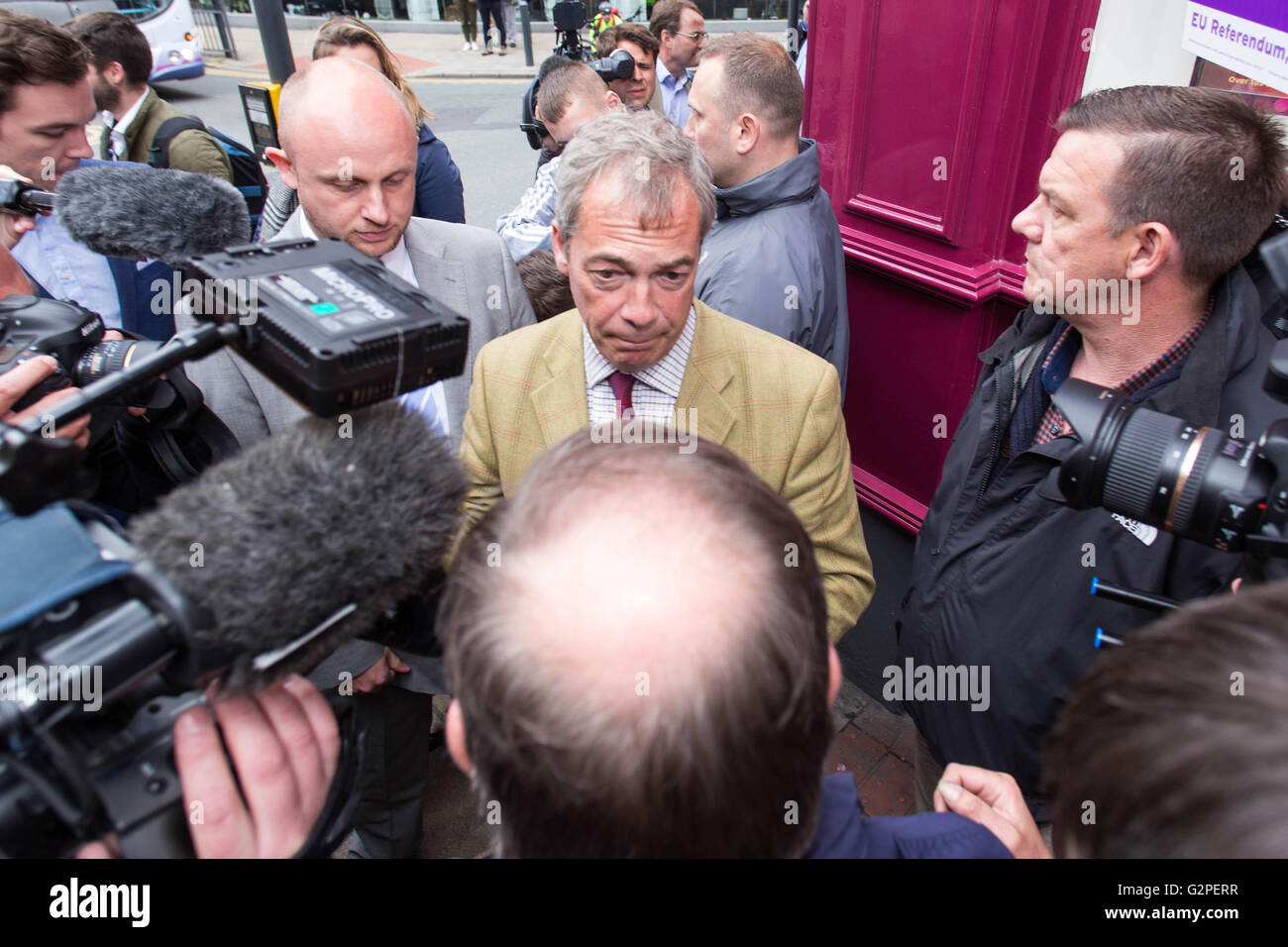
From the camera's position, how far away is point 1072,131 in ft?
6.16

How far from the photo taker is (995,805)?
4.48 ft

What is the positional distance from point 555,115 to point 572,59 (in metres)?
1.43

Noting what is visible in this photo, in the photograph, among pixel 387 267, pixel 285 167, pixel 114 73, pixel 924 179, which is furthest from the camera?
pixel 114 73

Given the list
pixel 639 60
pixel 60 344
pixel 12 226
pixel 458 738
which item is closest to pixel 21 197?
pixel 12 226

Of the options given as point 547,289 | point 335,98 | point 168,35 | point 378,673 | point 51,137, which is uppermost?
point 168,35

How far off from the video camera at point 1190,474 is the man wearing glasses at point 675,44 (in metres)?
5.87

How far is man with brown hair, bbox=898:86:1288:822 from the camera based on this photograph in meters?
1.66

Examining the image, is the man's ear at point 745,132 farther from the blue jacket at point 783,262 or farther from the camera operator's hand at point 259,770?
the camera operator's hand at point 259,770

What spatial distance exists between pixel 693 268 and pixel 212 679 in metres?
1.40

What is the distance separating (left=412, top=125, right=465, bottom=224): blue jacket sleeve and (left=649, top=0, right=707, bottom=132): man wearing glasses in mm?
3126

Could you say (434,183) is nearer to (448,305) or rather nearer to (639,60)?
(448,305)

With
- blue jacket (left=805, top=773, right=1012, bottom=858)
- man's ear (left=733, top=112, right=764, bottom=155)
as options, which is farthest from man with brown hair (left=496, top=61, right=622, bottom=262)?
blue jacket (left=805, top=773, right=1012, bottom=858)
